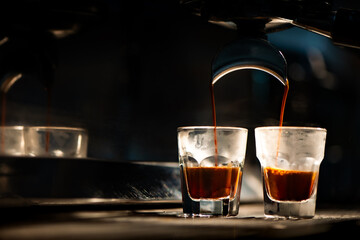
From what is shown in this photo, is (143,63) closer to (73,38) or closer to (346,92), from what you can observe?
(73,38)

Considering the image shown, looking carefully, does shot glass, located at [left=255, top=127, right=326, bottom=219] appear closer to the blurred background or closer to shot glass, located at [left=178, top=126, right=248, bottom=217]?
shot glass, located at [left=178, top=126, right=248, bottom=217]

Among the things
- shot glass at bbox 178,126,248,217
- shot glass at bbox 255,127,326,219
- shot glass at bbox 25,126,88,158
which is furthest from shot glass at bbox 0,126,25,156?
shot glass at bbox 255,127,326,219

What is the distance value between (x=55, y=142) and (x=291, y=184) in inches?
13.1

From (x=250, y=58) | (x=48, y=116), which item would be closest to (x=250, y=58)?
(x=250, y=58)

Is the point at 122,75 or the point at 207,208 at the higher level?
the point at 122,75

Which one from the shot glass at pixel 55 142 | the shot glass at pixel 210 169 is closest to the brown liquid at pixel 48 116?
the shot glass at pixel 55 142

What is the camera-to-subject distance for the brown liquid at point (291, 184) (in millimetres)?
719

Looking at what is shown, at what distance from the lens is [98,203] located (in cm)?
76

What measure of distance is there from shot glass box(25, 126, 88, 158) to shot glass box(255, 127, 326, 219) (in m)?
0.27

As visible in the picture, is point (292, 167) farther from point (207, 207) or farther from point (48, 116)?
point (48, 116)

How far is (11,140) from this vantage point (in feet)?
2.32

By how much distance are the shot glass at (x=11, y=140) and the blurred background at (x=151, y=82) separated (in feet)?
0.03

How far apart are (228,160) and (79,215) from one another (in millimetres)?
213

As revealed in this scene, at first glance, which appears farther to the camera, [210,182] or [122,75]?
[122,75]
